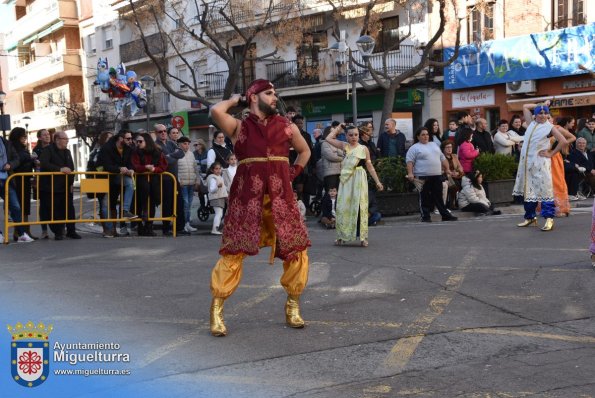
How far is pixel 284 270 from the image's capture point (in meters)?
5.82

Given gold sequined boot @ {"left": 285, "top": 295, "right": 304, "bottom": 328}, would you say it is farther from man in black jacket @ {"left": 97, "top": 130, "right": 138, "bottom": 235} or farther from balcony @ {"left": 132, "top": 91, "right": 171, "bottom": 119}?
balcony @ {"left": 132, "top": 91, "right": 171, "bottom": 119}

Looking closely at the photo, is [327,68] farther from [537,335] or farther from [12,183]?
[537,335]

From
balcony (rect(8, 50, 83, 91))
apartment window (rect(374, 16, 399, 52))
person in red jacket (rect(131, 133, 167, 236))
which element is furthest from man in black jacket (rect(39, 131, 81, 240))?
balcony (rect(8, 50, 83, 91))

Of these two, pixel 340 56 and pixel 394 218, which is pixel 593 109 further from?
pixel 394 218

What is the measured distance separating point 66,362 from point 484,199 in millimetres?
10722

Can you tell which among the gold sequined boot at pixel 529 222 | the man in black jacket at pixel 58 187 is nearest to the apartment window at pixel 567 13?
the gold sequined boot at pixel 529 222

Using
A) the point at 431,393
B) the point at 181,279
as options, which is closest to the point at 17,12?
the point at 181,279

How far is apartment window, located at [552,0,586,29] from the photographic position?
25828mm

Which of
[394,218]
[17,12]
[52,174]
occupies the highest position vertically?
[17,12]

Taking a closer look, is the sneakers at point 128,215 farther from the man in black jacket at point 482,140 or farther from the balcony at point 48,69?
the balcony at point 48,69

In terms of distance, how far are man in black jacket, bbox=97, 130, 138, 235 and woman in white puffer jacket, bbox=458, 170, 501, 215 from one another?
6207 millimetres

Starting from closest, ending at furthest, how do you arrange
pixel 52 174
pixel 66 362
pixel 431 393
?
pixel 431 393 < pixel 66 362 < pixel 52 174

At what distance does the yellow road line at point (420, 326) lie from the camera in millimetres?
4804

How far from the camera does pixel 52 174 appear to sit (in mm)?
12156
